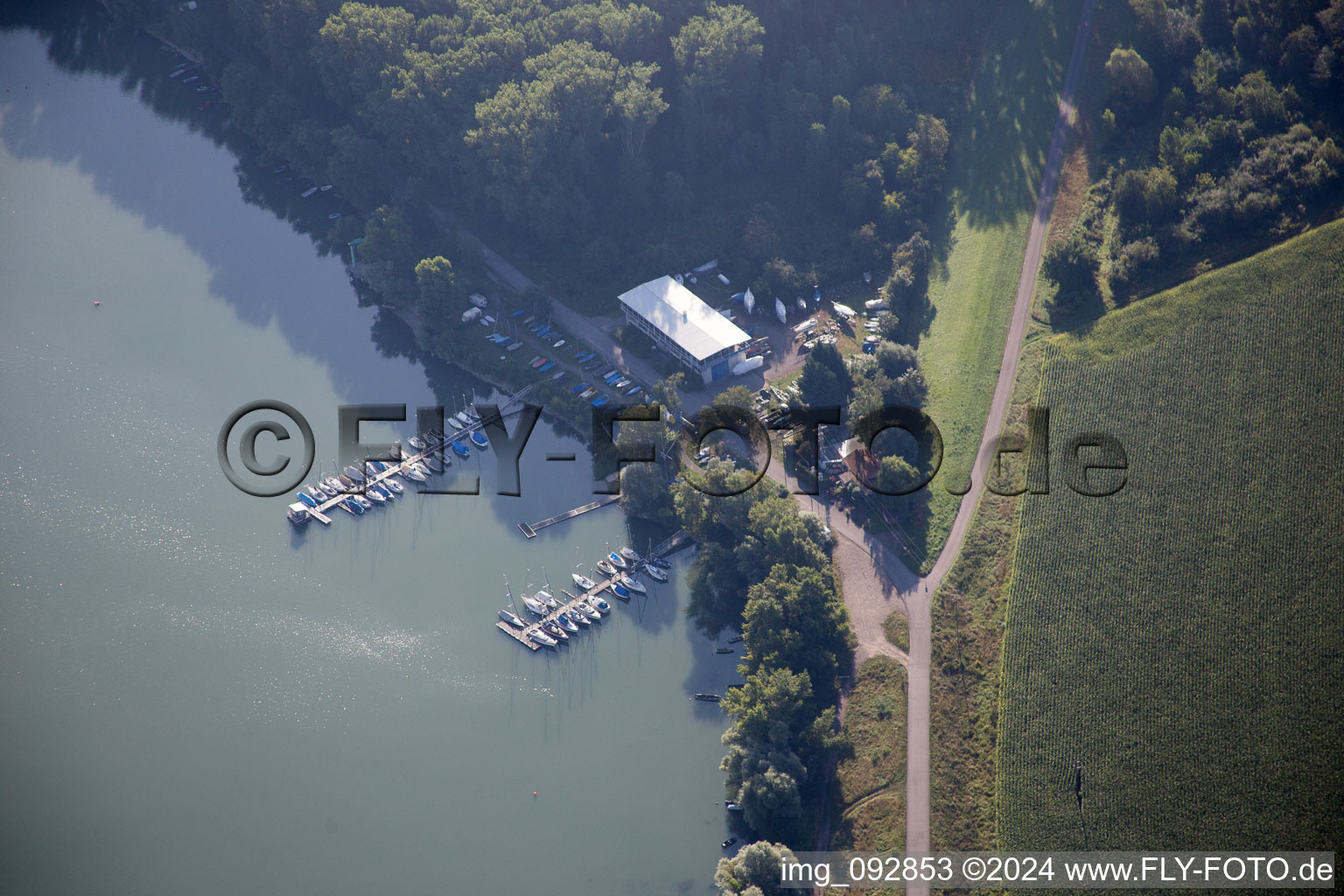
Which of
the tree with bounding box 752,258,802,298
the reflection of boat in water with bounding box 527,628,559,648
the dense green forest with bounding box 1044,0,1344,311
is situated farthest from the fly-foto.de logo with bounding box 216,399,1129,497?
the dense green forest with bounding box 1044,0,1344,311

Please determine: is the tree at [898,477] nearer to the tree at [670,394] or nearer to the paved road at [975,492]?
the paved road at [975,492]

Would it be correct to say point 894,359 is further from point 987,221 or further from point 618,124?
point 618,124

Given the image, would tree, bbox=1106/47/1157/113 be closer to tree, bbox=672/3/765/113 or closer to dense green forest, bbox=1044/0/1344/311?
dense green forest, bbox=1044/0/1344/311

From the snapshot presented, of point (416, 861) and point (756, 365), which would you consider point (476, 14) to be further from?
point (416, 861)

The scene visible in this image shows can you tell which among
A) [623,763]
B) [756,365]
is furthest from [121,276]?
[623,763]

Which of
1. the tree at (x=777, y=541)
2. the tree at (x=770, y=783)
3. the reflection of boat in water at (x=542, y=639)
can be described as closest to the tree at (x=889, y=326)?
the tree at (x=777, y=541)
